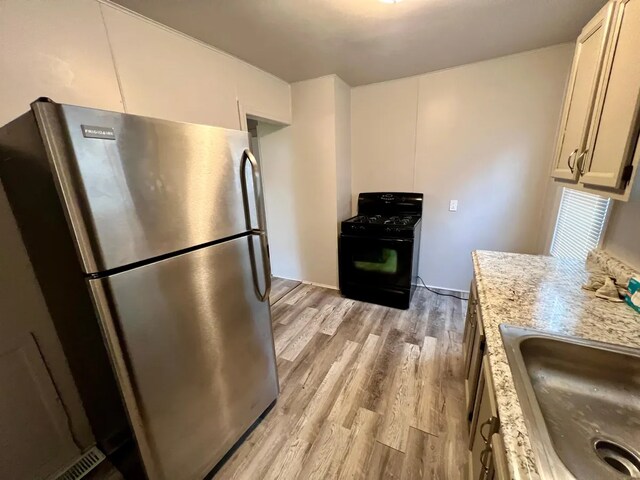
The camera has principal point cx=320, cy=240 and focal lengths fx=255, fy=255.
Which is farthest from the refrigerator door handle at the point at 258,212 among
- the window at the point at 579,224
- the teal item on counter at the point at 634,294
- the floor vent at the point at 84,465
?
the window at the point at 579,224

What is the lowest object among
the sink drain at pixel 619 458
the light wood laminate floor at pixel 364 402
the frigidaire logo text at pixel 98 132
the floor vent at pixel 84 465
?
the floor vent at pixel 84 465

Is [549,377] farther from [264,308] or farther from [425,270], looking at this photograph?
[425,270]

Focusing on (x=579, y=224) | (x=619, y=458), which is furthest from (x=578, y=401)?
(x=579, y=224)

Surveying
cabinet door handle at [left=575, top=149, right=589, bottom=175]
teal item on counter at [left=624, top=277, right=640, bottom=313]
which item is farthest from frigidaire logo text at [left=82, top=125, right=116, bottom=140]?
teal item on counter at [left=624, top=277, right=640, bottom=313]

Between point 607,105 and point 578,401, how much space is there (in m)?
1.11

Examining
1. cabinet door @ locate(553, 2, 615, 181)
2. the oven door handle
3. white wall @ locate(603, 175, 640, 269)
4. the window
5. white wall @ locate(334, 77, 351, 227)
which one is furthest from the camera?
white wall @ locate(334, 77, 351, 227)

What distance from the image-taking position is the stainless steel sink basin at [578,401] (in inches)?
25.5

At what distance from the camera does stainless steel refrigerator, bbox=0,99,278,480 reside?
81 cm

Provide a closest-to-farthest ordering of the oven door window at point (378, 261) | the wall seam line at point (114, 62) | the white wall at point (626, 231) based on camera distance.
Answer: the white wall at point (626, 231) → the wall seam line at point (114, 62) → the oven door window at point (378, 261)

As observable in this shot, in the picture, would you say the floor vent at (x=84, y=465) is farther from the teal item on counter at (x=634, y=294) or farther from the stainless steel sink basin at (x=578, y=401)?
the teal item on counter at (x=634, y=294)

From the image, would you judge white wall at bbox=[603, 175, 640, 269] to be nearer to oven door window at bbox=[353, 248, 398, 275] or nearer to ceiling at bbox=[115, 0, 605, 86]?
ceiling at bbox=[115, 0, 605, 86]

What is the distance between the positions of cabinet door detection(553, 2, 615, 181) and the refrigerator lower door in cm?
164

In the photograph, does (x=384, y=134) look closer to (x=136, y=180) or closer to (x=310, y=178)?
(x=310, y=178)

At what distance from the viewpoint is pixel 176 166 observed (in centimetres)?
100
